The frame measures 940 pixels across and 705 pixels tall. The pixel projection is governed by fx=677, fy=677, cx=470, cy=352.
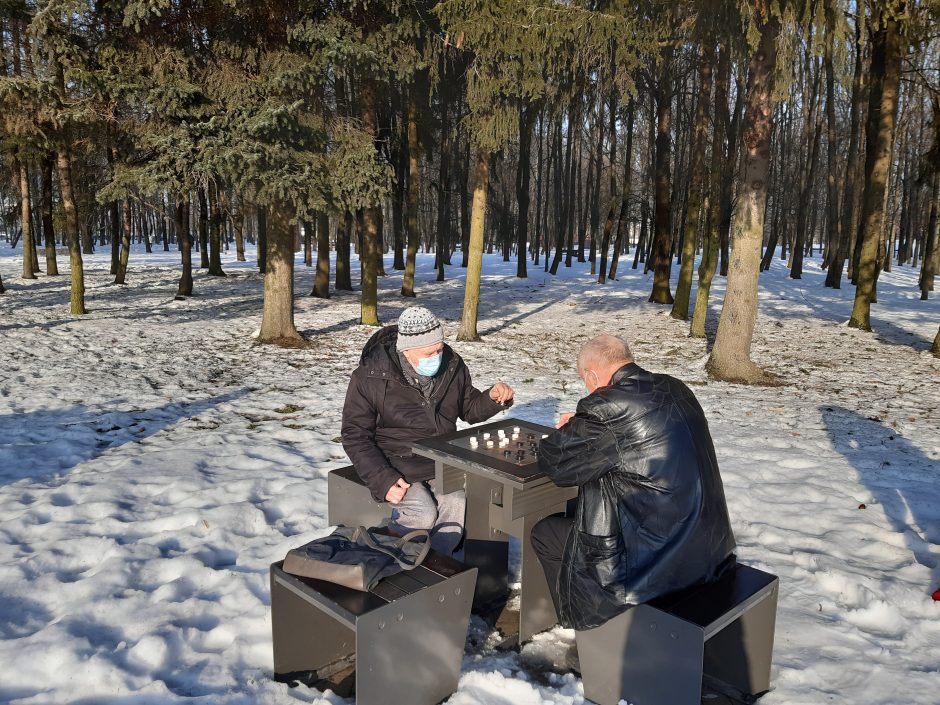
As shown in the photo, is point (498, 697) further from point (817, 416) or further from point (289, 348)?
point (289, 348)

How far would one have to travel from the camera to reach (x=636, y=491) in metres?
2.88

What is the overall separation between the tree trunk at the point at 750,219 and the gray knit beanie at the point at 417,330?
6866 mm

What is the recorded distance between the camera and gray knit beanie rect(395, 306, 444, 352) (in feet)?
12.9

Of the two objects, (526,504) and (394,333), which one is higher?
(394,333)

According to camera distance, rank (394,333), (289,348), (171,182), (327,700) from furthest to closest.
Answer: (289,348), (171,182), (394,333), (327,700)

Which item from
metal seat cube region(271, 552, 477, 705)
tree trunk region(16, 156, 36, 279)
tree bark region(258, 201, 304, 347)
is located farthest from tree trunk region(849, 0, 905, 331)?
tree trunk region(16, 156, 36, 279)

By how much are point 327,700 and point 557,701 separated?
103 centimetres

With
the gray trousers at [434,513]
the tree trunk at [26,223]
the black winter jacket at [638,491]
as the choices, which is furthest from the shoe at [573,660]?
the tree trunk at [26,223]

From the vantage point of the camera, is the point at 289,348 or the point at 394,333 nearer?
the point at 394,333

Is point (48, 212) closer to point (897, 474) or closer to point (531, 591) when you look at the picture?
point (531, 591)

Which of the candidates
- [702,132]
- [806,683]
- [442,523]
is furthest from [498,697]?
[702,132]

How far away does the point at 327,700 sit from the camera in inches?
118


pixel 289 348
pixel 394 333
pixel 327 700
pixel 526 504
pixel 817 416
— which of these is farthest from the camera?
pixel 289 348

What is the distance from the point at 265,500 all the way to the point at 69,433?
9.38 feet
